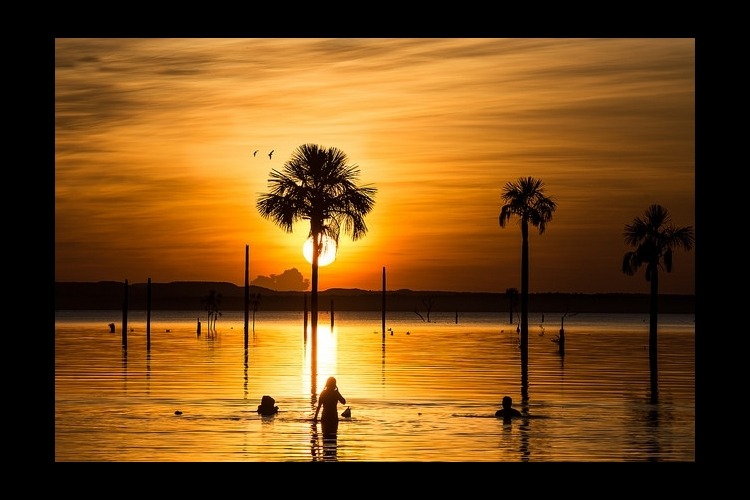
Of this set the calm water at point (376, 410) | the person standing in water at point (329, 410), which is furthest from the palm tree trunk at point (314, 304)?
the person standing in water at point (329, 410)

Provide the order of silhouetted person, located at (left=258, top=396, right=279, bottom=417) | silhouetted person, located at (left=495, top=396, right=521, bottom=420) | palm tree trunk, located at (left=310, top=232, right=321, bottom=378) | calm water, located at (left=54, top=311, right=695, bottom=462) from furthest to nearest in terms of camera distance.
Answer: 1. palm tree trunk, located at (left=310, top=232, right=321, bottom=378)
2. silhouetted person, located at (left=258, top=396, right=279, bottom=417)
3. silhouetted person, located at (left=495, top=396, right=521, bottom=420)
4. calm water, located at (left=54, top=311, right=695, bottom=462)

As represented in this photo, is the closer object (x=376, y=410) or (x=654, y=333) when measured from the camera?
(x=376, y=410)

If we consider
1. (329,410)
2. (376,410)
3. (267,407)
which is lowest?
(376,410)

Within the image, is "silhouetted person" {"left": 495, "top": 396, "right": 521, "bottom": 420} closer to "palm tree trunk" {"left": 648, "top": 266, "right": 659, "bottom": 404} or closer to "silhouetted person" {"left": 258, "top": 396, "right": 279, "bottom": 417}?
"silhouetted person" {"left": 258, "top": 396, "right": 279, "bottom": 417}

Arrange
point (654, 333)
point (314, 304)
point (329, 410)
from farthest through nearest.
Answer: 1. point (654, 333)
2. point (314, 304)
3. point (329, 410)

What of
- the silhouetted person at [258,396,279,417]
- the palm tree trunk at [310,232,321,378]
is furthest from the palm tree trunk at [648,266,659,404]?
the silhouetted person at [258,396,279,417]

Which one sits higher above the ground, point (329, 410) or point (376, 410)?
point (329, 410)

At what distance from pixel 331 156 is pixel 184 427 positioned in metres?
18.8

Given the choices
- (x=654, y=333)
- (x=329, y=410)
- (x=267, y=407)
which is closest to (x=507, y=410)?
(x=329, y=410)

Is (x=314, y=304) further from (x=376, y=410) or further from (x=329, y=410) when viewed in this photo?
(x=329, y=410)

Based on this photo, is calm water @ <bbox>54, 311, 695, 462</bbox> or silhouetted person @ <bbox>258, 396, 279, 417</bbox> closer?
calm water @ <bbox>54, 311, 695, 462</bbox>
